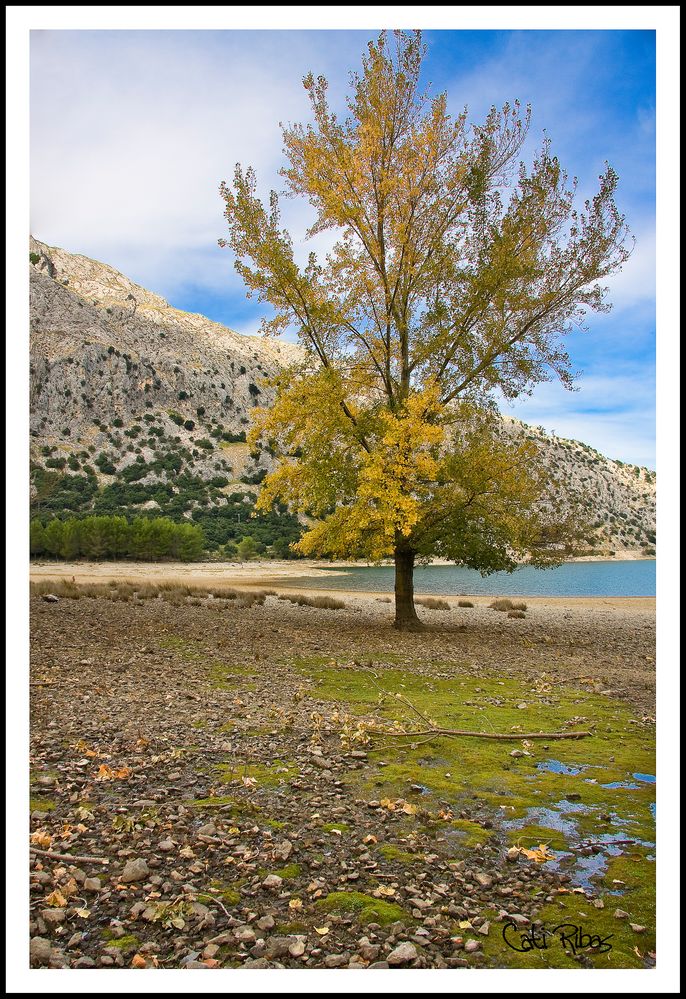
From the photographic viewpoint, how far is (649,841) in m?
4.80

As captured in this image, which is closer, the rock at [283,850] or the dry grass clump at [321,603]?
the rock at [283,850]

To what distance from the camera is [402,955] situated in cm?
320

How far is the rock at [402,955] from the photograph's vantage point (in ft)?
10.5

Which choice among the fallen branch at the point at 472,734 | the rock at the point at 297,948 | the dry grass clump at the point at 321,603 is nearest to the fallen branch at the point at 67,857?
the rock at the point at 297,948

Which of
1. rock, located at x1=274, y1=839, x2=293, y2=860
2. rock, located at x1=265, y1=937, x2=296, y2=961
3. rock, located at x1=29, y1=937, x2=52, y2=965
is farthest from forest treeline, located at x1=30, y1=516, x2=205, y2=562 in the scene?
rock, located at x1=265, y1=937, x2=296, y2=961

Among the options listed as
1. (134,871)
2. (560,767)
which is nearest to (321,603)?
(560,767)

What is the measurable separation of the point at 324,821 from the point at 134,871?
1644 mm

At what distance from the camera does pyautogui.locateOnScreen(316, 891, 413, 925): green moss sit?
3623mm

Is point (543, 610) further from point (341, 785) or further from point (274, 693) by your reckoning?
point (341, 785)

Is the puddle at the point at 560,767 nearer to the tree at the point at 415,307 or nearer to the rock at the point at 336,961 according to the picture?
the rock at the point at 336,961
